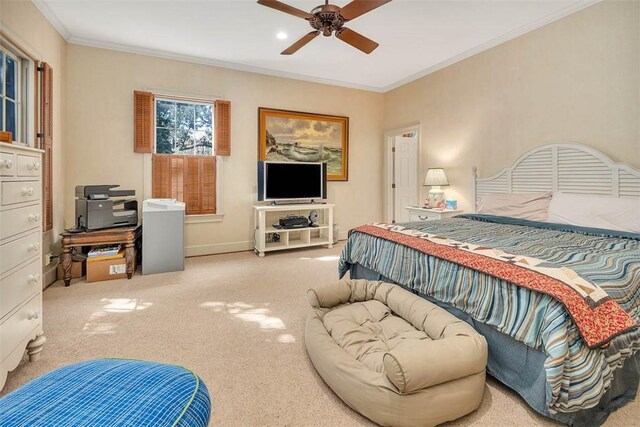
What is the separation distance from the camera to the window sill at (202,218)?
4585mm

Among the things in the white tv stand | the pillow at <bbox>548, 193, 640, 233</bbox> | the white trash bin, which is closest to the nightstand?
the white tv stand

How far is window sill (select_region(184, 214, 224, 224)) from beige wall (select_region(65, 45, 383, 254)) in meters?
0.06

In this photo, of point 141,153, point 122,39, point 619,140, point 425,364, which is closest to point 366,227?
point 425,364

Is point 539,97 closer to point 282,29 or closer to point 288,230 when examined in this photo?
point 282,29

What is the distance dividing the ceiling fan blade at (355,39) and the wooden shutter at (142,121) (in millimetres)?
2805

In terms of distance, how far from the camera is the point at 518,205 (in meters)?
3.36

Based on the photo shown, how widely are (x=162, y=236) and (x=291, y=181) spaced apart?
6.68 ft

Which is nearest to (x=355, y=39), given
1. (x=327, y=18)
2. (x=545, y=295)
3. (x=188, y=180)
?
(x=327, y=18)

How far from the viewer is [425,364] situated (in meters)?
1.34

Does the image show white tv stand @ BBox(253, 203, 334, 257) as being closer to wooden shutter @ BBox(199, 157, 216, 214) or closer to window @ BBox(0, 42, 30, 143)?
wooden shutter @ BBox(199, 157, 216, 214)

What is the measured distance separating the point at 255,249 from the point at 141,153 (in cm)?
204

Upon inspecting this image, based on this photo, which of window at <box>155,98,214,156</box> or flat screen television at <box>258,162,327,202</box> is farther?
flat screen television at <box>258,162,327,202</box>

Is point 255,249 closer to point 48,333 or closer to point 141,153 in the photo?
point 141,153

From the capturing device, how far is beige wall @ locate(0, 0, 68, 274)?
2.74 meters
